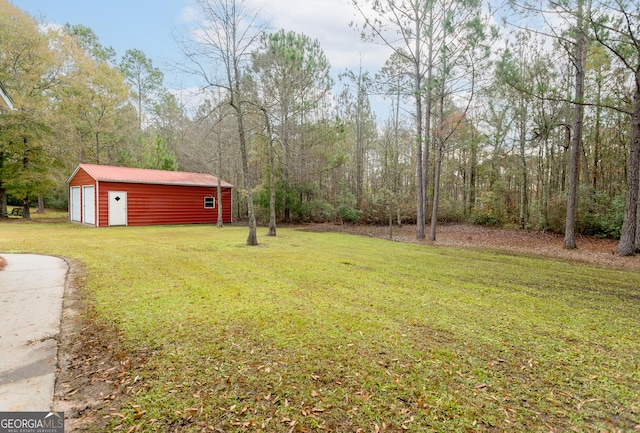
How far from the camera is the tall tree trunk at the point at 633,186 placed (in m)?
7.93

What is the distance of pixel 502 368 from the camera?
2490mm

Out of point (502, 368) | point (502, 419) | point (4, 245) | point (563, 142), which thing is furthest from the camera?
point (563, 142)

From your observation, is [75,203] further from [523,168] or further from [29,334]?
[523,168]

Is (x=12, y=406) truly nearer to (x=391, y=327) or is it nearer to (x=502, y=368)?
(x=391, y=327)

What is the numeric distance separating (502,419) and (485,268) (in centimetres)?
496

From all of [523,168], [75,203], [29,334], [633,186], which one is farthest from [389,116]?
[29,334]

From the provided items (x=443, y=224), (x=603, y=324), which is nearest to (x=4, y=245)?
(x=603, y=324)

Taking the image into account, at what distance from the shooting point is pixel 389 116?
18188 mm

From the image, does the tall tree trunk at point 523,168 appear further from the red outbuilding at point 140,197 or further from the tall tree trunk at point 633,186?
the red outbuilding at point 140,197

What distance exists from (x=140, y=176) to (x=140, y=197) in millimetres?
1077

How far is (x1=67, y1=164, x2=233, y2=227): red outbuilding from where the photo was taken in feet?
47.0

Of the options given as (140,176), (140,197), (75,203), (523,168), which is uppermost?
(523,168)

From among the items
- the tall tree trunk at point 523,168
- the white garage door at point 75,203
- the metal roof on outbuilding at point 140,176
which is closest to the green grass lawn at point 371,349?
the tall tree trunk at point 523,168

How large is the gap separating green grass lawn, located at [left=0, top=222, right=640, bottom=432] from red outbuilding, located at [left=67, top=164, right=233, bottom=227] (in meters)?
10.6
